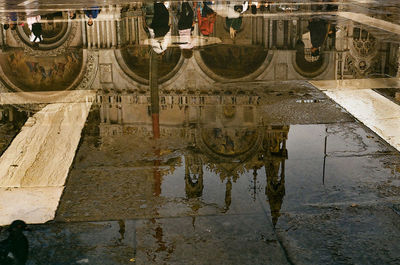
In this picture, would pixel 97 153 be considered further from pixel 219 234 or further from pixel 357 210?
pixel 357 210

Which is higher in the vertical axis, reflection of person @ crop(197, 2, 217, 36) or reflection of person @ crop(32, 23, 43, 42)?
reflection of person @ crop(197, 2, 217, 36)

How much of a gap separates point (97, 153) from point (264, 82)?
187 inches

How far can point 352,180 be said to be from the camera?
6016 mm

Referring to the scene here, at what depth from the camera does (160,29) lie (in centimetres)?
1923

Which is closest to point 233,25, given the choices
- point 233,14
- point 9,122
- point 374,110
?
point 233,14

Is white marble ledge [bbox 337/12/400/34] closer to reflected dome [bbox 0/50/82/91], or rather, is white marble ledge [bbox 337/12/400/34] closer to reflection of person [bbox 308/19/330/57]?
reflection of person [bbox 308/19/330/57]

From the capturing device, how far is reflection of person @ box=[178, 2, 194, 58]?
49.3 feet

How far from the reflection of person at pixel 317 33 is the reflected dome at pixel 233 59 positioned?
52.1 inches

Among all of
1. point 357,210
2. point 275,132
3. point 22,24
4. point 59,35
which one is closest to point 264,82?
point 275,132

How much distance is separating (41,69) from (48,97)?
2945mm

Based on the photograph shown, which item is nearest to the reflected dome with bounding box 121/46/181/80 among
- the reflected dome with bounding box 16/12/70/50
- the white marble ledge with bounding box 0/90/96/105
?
the white marble ledge with bounding box 0/90/96/105

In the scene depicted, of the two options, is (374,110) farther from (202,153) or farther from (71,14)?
(71,14)

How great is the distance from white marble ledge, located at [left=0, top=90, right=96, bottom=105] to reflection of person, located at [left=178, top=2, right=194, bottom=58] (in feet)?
12.8

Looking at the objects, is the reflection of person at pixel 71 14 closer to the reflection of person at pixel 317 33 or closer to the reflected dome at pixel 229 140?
the reflection of person at pixel 317 33
